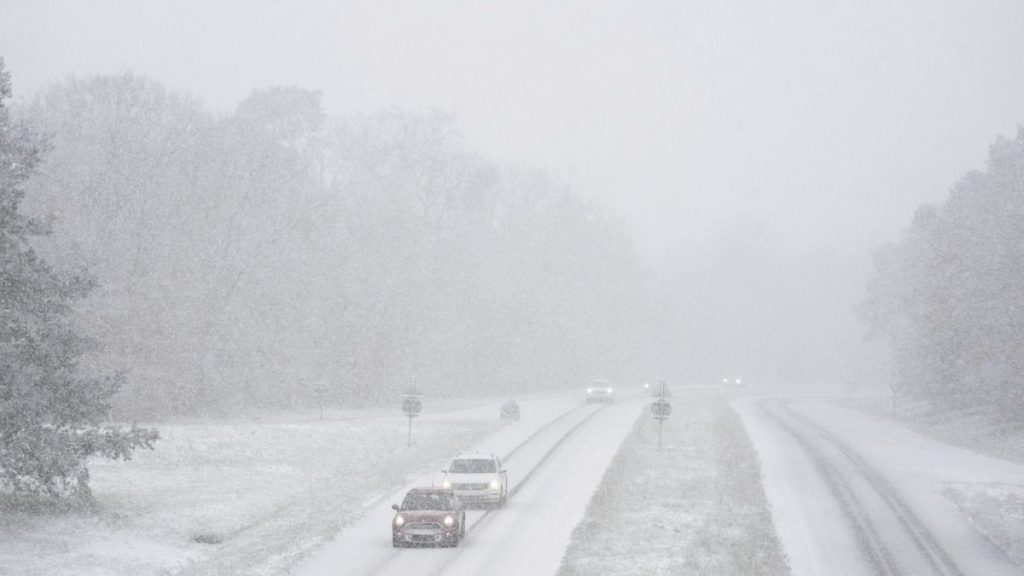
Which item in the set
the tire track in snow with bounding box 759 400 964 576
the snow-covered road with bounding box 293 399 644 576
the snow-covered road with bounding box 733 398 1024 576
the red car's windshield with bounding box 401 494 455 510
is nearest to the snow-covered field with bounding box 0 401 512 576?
Result: the snow-covered road with bounding box 293 399 644 576

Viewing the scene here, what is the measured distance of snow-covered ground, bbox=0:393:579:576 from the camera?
76.3 feet

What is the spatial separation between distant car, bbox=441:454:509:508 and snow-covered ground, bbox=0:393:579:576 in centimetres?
256

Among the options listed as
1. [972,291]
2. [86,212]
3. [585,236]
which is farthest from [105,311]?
[585,236]

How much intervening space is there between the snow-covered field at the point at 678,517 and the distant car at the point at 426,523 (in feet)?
9.01

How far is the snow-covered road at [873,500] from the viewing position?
2594 centimetres

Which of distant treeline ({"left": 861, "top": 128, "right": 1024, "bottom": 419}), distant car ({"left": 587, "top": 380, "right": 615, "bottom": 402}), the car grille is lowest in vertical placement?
the car grille

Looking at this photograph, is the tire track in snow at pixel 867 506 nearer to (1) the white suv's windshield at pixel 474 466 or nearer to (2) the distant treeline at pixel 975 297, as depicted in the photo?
(2) the distant treeline at pixel 975 297

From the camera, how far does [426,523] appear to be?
25.0m

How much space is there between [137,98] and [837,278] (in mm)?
151620

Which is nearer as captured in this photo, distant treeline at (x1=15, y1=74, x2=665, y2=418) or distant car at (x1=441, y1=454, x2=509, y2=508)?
distant car at (x1=441, y1=454, x2=509, y2=508)

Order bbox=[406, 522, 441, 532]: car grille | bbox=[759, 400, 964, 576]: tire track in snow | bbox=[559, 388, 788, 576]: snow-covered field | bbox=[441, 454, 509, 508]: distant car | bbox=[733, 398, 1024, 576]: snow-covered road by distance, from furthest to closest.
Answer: bbox=[441, 454, 509, 508]: distant car < bbox=[733, 398, 1024, 576]: snow-covered road < bbox=[759, 400, 964, 576]: tire track in snow < bbox=[406, 522, 441, 532]: car grille < bbox=[559, 388, 788, 576]: snow-covered field

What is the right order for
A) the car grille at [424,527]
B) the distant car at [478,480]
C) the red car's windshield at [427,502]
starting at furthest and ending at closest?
the distant car at [478,480]
the red car's windshield at [427,502]
the car grille at [424,527]

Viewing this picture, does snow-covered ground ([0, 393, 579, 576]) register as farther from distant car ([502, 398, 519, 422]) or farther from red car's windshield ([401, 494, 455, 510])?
distant car ([502, 398, 519, 422])

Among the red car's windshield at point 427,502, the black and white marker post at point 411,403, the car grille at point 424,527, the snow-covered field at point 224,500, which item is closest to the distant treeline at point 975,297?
the snow-covered field at point 224,500
